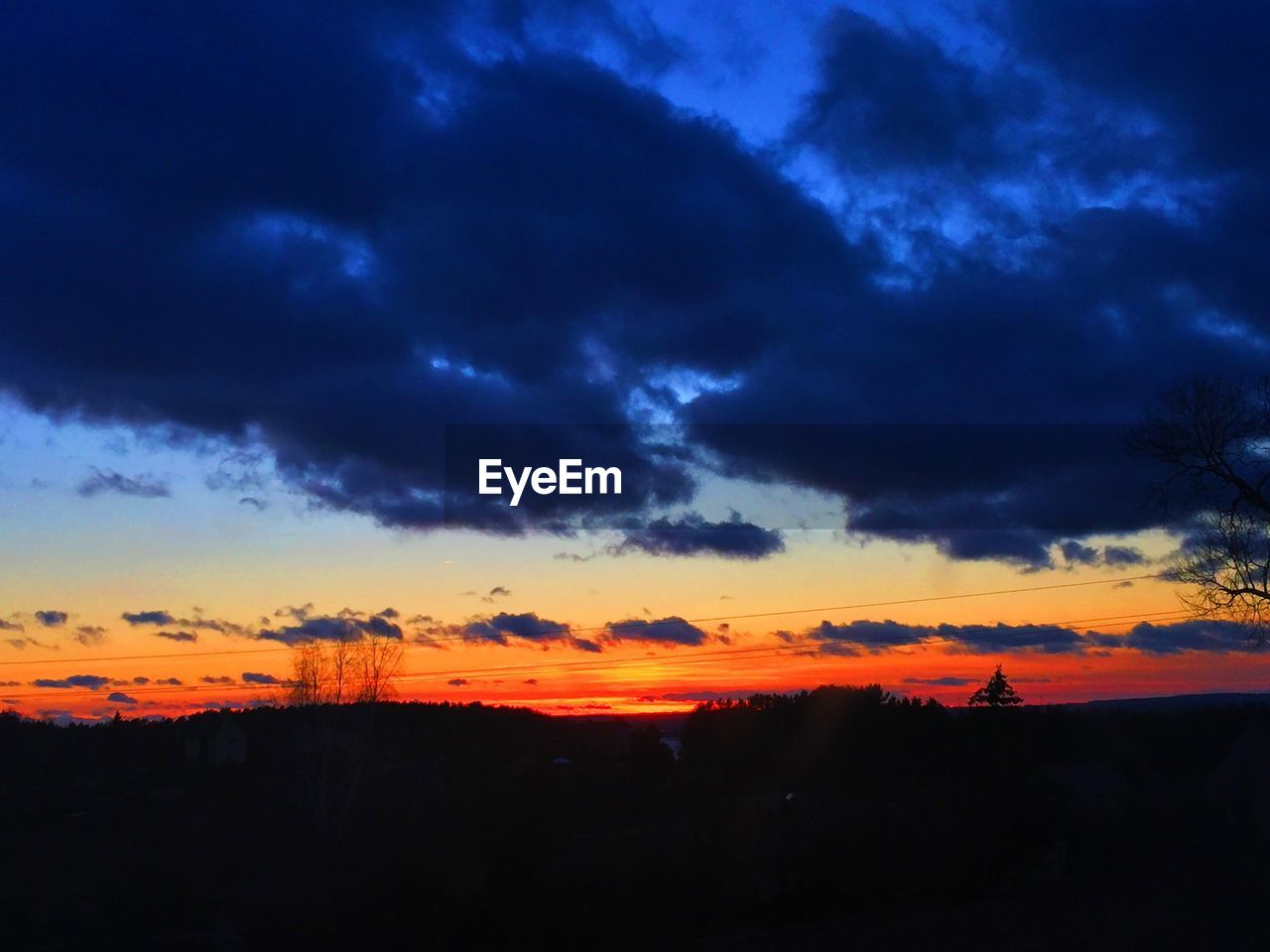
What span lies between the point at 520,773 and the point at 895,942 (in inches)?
846

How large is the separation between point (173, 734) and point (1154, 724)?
228 ft

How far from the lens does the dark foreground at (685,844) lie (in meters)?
27.4

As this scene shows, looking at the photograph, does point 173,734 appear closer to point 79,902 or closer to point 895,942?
point 79,902

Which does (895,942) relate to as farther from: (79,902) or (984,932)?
(79,902)

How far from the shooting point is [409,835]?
38562 mm

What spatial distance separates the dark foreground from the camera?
27.4 m

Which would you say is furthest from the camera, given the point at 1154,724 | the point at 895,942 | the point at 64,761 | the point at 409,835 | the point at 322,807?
the point at 1154,724

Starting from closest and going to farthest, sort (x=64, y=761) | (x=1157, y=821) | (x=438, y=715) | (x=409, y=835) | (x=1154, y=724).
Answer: (x=409, y=835) < (x=1157, y=821) < (x=64, y=761) < (x=1154, y=724) < (x=438, y=715)

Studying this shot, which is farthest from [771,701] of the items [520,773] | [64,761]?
[64,761]

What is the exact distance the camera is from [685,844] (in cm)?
3266

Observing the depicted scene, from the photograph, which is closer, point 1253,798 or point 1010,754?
point 1010,754

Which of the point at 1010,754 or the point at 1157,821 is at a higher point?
the point at 1010,754

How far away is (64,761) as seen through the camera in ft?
243

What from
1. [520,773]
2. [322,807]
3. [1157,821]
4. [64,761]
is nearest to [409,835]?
[520,773]
